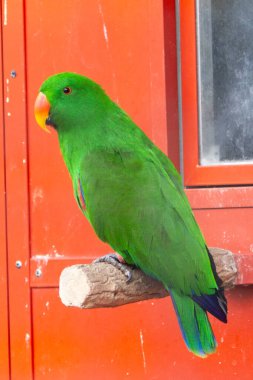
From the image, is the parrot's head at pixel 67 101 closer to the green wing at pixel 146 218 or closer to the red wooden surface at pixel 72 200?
the green wing at pixel 146 218

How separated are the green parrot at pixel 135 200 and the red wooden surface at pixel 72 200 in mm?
577

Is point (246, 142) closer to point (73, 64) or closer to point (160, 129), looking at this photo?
point (160, 129)

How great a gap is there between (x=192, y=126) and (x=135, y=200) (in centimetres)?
88

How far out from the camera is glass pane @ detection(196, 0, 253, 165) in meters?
3.65

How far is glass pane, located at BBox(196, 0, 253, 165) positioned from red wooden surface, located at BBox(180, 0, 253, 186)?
3 centimetres

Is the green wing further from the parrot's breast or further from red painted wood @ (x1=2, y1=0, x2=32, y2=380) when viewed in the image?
red painted wood @ (x1=2, y1=0, x2=32, y2=380)

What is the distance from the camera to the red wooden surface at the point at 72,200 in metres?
3.59

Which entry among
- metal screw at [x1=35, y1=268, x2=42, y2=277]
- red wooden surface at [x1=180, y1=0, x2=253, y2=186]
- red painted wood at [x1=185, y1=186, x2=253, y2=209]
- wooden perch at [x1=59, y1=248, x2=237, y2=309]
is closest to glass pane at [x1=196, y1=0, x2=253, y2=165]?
red wooden surface at [x1=180, y1=0, x2=253, y2=186]

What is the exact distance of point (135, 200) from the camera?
110 inches

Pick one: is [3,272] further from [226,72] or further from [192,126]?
[226,72]

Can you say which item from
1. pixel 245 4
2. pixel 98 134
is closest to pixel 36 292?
pixel 98 134

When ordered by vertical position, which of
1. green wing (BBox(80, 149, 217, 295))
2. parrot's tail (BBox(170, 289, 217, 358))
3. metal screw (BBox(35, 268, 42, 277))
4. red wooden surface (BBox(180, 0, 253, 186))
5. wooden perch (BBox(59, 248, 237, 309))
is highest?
red wooden surface (BBox(180, 0, 253, 186))

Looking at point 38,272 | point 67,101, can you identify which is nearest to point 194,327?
point 67,101

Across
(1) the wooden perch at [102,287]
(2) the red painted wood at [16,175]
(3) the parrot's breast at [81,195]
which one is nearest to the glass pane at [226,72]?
(2) the red painted wood at [16,175]
